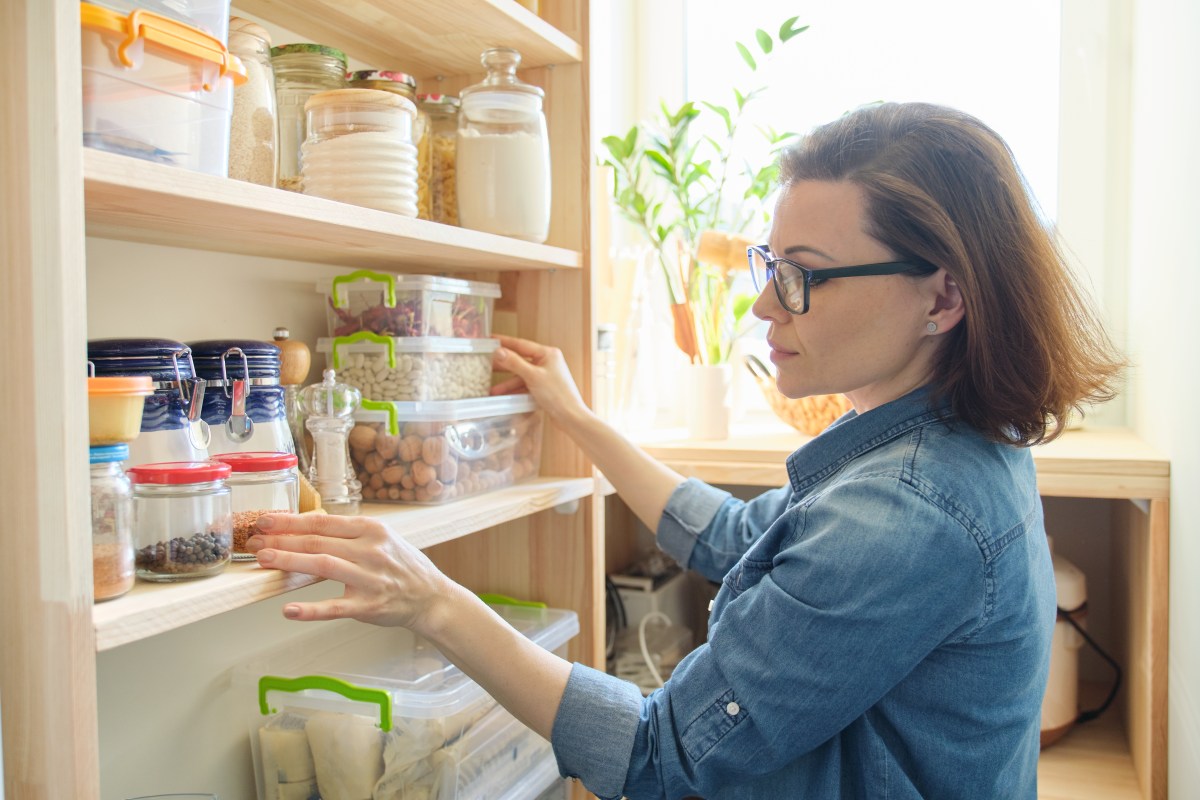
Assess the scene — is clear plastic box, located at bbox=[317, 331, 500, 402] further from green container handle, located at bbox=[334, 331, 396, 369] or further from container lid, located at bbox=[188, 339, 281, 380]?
container lid, located at bbox=[188, 339, 281, 380]

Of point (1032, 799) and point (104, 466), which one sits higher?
point (104, 466)

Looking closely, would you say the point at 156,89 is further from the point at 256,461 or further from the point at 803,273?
the point at 803,273

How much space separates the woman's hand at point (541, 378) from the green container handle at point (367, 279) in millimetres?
202

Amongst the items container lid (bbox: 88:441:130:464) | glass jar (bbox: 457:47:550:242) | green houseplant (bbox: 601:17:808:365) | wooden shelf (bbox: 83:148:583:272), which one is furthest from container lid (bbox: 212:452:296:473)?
green houseplant (bbox: 601:17:808:365)

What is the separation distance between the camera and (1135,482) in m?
1.33

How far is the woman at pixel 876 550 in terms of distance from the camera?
0.82m

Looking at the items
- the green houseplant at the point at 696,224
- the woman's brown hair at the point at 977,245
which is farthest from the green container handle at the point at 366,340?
the green houseplant at the point at 696,224

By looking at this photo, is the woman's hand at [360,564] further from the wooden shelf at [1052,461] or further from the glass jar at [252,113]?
the wooden shelf at [1052,461]

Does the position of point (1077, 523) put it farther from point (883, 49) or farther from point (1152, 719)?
point (883, 49)

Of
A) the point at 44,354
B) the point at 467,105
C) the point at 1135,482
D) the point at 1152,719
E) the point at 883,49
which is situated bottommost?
the point at 1152,719

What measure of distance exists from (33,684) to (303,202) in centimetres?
44

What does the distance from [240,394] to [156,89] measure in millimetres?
296

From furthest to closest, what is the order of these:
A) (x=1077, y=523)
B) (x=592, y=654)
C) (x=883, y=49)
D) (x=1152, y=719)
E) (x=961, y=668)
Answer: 1. (x=883, y=49)
2. (x=1077, y=523)
3. (x=592, y=654)
4. (x=1152, y=719)
5. (x=961, y=668)

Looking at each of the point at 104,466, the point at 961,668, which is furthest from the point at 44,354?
the point at 961,668
